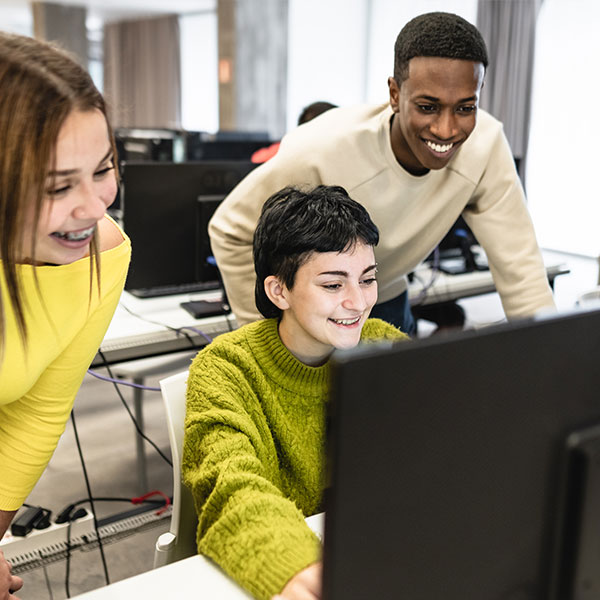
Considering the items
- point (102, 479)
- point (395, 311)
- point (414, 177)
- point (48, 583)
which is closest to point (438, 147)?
point (414, 177)

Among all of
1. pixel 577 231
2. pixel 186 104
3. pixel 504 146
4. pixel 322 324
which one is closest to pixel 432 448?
pixel 322 324

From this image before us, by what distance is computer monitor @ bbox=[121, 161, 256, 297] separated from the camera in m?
2.16

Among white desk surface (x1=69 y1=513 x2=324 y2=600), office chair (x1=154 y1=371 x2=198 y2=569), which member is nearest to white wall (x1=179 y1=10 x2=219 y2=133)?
office chair (x1=154 y1=371 x2=198 y2=569)

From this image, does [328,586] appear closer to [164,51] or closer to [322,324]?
[322,324]

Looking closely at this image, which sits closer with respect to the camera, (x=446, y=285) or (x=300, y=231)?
(x=300, y=231)

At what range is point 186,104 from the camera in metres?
9.75

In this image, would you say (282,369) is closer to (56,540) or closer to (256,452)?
(256,452)

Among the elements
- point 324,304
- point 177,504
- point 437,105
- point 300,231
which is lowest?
point 177,504

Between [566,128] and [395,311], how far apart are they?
4681mm

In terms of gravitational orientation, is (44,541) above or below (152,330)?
below

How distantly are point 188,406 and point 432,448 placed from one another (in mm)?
725

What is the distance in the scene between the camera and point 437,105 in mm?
1453

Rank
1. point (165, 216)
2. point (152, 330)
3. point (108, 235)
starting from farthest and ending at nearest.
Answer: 1. point (165, 216)
2. point (152, 330)
3. point (108, 235)

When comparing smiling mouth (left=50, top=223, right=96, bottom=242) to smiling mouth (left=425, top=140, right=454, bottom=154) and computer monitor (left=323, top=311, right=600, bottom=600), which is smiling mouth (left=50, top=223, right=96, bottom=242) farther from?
smiling mouth (left=425, top=140, right=454, bottom=154)
